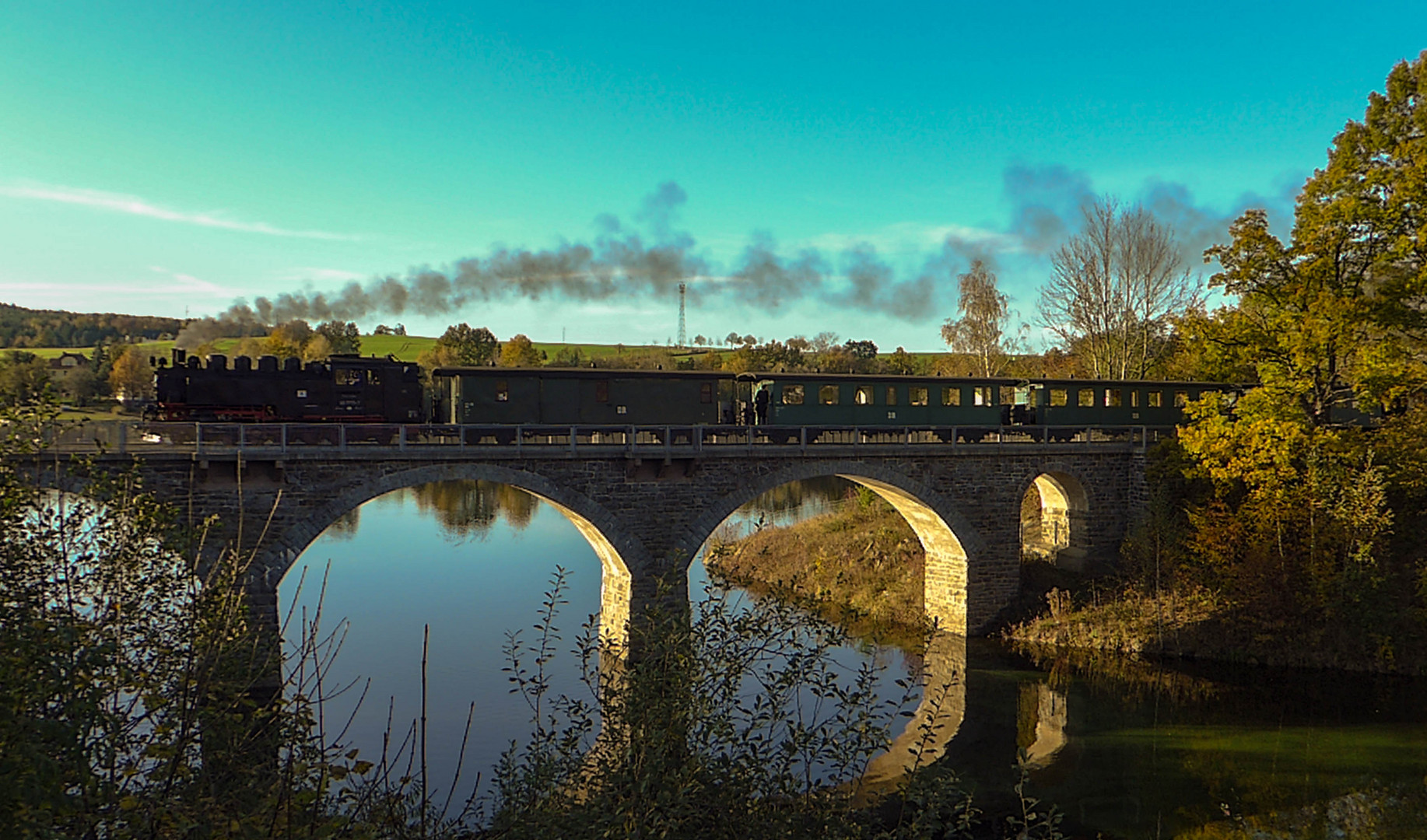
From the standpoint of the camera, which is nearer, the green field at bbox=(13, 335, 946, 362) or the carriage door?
the carriage door

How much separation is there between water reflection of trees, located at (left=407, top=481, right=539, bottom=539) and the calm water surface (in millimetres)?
14154

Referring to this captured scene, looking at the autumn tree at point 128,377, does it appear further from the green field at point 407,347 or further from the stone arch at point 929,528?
the green field at point 407,347

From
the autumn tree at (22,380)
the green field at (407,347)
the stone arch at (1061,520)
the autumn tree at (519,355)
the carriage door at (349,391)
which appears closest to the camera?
the autumn tree at (22,380)

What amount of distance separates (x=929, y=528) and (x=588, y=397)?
40.5ft

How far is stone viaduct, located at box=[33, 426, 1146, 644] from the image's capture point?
19125mm

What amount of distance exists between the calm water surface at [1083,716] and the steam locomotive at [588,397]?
585 cm

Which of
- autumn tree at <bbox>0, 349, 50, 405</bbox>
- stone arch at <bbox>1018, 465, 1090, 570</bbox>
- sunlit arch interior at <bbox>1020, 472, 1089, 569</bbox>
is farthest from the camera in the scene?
sunlit arch interior at <bbox>1020, 472, 1089, 569</bbox>

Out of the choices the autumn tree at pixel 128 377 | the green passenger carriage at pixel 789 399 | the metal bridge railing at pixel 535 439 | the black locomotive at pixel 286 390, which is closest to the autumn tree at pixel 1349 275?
the metal bridge railing at pixel 535 439

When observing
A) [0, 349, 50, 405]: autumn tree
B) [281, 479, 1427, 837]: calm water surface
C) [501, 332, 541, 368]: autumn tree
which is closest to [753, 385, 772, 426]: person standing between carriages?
[281, 479, 1427, 837]: calm water surface

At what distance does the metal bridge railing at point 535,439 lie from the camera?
728 inches

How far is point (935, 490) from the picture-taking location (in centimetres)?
2653

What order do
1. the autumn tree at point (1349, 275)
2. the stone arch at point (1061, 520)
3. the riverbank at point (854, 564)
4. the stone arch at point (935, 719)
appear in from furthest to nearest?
the riverbank at point (854, 564) → the stone arch at point (1061, 520) → the autumn tree at point (1349, 275) → the stone arch at point (935, 719)

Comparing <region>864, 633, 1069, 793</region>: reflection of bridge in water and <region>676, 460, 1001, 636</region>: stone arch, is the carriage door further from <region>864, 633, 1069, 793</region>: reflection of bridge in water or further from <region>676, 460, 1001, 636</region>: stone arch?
<region>864, 633, 1069, 793</region>: reflection of bridge in water

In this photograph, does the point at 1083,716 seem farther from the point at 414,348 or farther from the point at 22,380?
the point at 414,348
